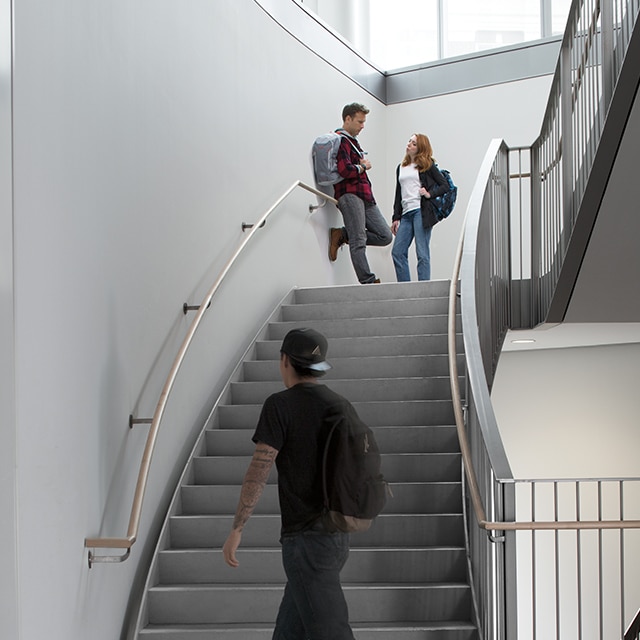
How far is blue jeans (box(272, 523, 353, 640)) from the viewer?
3178mm

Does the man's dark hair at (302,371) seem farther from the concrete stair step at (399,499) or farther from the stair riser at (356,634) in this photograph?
the concrete stair step at (399,499)

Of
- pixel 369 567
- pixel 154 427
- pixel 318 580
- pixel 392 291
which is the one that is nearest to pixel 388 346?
pixel 392 291

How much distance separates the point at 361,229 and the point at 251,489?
456cm

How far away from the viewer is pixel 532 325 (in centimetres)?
688

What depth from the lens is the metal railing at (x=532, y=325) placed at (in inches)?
135

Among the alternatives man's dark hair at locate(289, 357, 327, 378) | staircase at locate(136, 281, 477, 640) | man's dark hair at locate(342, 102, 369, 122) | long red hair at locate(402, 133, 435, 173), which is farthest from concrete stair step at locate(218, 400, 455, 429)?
man's dark hair at locate(342, 102, 369, 122)

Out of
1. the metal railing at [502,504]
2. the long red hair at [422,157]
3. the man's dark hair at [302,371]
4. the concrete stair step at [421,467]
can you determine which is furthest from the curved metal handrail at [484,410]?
the long red hair at [422,157]

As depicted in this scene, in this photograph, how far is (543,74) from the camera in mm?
9211

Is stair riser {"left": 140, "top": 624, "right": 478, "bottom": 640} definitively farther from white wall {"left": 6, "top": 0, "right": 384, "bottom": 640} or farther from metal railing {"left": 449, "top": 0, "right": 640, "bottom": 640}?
white wall {"left": 6, "top": 0, "right": 384, "bottom": 640}

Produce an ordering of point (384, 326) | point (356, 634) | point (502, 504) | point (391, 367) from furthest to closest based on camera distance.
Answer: point (384, 326) < point (391, 367) < point (356, 634) < point (502, 504)

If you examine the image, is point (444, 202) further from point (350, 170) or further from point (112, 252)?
point (112, 252)

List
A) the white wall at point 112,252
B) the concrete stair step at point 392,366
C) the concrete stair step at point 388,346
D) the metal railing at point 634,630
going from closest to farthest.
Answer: the white wall at point 112,252 → the metal railing at point 634,630 → the concrete stair step at point 392,366 → the concrete stair step at point 388,346

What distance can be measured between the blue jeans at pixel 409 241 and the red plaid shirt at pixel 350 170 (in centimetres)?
40

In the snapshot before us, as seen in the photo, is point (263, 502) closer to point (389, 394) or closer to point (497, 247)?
point (389, 394)
